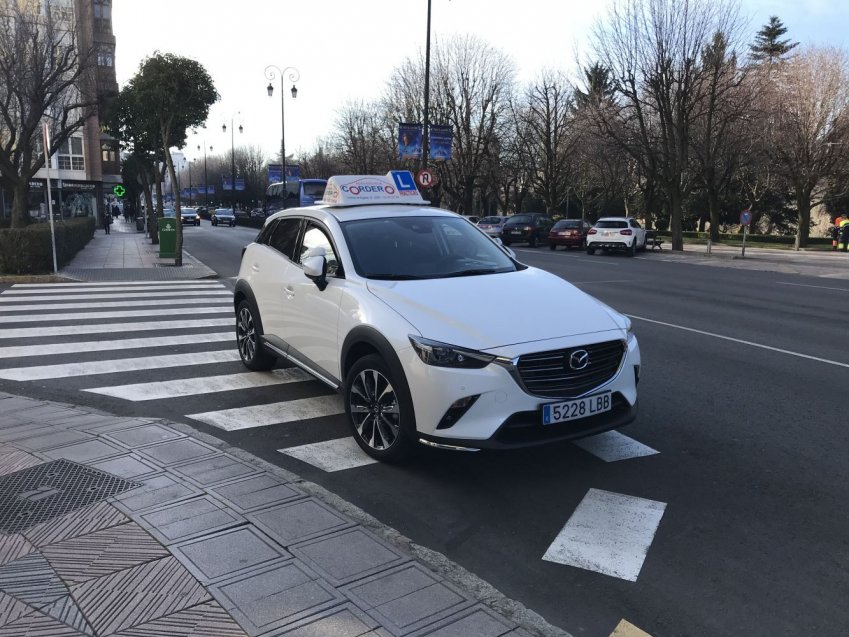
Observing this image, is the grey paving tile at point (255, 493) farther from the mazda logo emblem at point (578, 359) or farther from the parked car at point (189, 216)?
the parked car at point (189, 216)

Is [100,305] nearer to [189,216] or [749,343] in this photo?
[749,343]

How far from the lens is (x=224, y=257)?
24156mm

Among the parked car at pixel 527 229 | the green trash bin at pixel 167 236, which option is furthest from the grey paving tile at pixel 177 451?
the parked car at pixel 527 229

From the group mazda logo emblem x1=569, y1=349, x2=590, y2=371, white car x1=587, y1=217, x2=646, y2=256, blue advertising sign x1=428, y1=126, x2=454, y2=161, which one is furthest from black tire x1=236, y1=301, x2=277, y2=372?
blue advertising sign x1=428, y1=126, x2=454, y2=161

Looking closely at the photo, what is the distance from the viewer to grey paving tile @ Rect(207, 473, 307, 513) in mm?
3943

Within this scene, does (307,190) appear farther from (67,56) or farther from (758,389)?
(758,389)

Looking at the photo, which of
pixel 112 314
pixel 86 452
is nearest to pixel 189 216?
pixel 112 314

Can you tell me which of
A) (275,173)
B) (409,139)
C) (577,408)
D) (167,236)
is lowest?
(577,408)

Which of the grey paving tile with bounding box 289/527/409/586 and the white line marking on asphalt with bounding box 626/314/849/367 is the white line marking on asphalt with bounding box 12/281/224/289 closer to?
the white line marking on asphalt with bounding box 626/314/849/367

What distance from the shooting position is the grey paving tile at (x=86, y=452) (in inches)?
185

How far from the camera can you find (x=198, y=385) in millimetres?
6980

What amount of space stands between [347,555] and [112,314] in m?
9.21

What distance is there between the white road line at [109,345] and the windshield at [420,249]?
14.1 feet

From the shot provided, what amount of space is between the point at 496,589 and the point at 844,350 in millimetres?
7380
